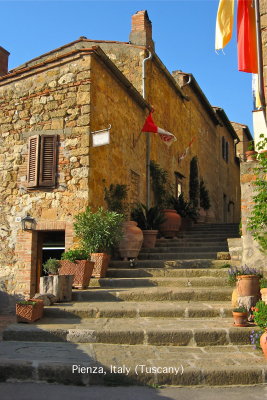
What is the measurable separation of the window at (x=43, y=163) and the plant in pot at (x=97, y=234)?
4.37 feet

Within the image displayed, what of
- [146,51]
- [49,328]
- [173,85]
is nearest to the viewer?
[49,328]

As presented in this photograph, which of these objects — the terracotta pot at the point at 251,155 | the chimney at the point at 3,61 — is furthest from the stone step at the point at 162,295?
the chimney at the point at 3,61

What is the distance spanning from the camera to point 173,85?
14453 mm

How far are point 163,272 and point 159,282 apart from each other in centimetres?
56

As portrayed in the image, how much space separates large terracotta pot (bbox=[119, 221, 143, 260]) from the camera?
8.64m

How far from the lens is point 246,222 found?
7121 millimetres

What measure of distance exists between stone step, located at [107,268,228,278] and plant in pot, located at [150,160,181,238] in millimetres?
3244

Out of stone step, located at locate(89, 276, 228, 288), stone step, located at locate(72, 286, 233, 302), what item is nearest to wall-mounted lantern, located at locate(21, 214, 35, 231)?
stone step, located at locate(89, 276, 228, 288)

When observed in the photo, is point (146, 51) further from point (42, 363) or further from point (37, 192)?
point (42, 363)

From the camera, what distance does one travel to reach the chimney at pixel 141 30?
12527 millimetres

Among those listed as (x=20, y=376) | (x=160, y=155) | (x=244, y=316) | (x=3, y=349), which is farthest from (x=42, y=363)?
(x=160, y=155)

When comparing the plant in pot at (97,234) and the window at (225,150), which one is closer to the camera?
the plant in pot at (97,234)

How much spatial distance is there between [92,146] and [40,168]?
121 centimetres

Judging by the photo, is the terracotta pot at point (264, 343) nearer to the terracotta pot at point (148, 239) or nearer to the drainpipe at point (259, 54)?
the drainpipe at point (259, 54)
